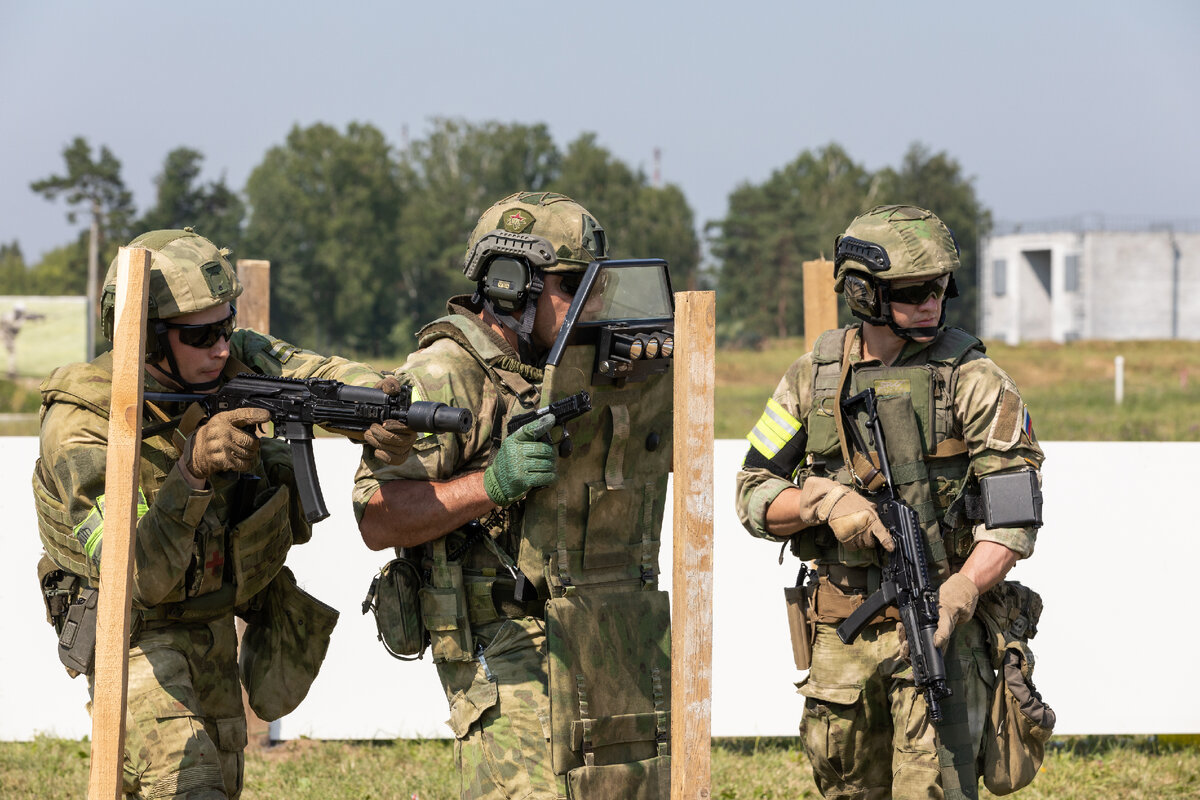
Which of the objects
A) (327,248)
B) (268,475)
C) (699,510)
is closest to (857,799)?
(699,510)

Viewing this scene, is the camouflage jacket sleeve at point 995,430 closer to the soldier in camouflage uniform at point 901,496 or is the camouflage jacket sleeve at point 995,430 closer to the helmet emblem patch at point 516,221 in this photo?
the soldier in camouflage uniform at point 901,496

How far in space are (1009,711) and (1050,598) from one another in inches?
108

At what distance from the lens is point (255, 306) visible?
719 cm

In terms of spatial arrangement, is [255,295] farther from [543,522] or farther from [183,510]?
[543,522]

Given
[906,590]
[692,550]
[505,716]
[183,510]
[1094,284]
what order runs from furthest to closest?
[1094,284] < [906,590] < [505,716] < [183,510] < [692,550]

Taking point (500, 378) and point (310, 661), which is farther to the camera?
point (310, 661)

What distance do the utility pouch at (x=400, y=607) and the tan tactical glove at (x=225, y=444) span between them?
0.61 meters

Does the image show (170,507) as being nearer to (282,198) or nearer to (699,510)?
(699,510)

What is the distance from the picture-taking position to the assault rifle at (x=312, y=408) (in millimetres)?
3869

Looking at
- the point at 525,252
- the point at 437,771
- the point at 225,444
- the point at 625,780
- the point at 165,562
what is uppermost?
the point at 525,252

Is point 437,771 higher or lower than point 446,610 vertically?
lower

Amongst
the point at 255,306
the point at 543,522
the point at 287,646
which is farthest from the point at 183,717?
the point at 255,306

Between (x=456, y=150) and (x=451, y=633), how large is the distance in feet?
275

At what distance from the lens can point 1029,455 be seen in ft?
15.1
